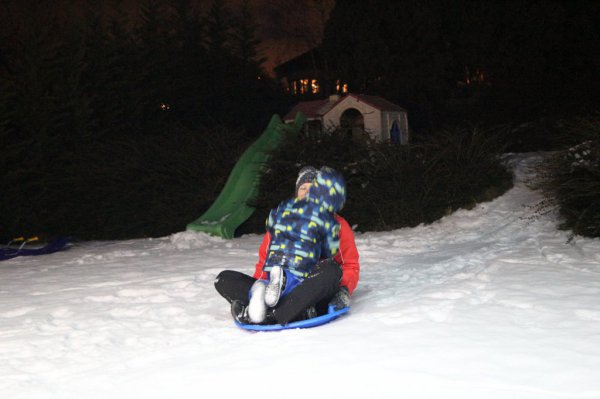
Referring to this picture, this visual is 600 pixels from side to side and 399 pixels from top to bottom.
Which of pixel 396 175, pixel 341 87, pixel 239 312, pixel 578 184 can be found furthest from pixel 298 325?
pixel 341 87

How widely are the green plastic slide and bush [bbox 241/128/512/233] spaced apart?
10.6 inches

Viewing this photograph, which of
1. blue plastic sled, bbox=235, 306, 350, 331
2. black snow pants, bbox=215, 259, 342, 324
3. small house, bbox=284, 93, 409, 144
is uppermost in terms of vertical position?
small house, bbox=284, 93, 409, 144

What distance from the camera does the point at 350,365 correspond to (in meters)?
3.33

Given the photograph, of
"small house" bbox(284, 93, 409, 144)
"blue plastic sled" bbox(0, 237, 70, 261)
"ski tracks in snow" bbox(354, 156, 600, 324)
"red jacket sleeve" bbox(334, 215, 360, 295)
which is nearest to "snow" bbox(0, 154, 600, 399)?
"ski tracks in snow" bbox(354, 156, 600, 324)

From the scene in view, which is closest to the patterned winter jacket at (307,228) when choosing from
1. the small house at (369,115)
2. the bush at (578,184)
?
the bush at (578,184)

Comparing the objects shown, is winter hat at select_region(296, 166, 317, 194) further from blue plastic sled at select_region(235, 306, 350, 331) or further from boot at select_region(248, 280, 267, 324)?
blue plastic sled at select_region(235, 306, 350, 331)

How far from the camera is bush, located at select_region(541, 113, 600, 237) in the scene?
23.0 feet

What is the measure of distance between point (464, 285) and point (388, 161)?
4696 mm

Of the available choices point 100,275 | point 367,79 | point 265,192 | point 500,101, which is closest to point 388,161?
point 265,192

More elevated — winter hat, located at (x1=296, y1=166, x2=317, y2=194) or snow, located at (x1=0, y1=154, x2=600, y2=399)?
winter hat, located at (x1=296, y1=166, x2=317, y2=194)

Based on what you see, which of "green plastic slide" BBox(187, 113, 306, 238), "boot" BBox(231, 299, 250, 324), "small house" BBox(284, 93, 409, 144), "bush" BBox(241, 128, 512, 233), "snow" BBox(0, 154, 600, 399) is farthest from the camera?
"small house" BBox(284, 93, 409, 144)

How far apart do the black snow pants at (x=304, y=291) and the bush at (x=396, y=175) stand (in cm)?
528

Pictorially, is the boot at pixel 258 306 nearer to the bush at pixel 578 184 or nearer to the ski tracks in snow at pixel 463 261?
the ski tracks in snow at pixel 463 261

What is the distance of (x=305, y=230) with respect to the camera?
14.1 feet
